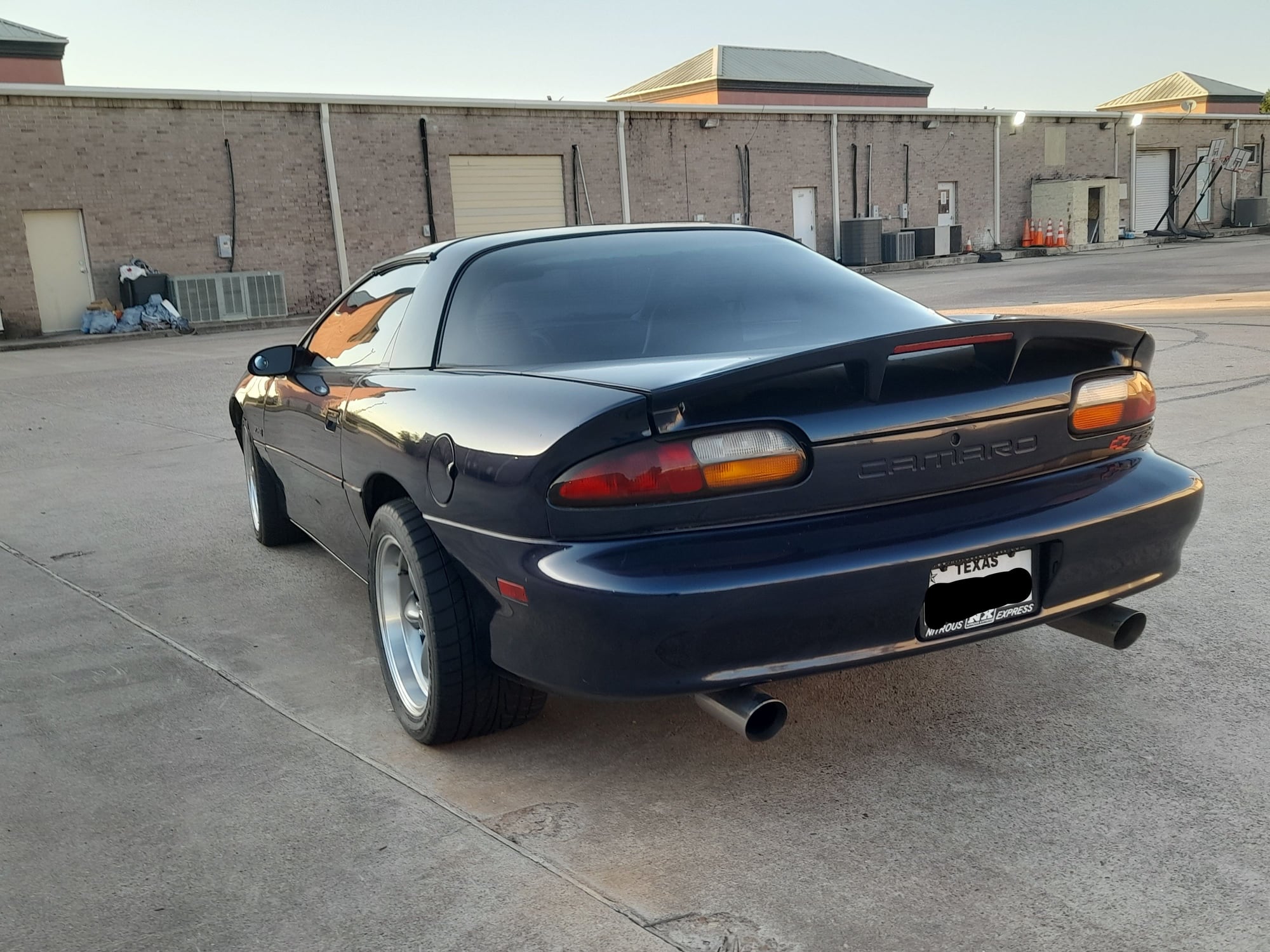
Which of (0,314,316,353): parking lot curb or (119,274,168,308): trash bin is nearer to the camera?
(0,314,316,353): parking lot curb

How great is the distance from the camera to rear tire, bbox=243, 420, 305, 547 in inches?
199

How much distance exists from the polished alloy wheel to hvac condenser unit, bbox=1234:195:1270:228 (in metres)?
46.2

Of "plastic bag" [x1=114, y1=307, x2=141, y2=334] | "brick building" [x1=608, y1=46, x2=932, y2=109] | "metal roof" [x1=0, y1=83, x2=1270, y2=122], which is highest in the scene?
"brick building" [x1=608, y1=46, x2=932, y2=109]

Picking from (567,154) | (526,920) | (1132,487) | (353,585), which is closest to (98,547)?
(353,585)

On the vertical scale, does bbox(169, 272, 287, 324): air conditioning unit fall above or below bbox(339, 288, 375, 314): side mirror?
below

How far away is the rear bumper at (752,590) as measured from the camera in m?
2.38

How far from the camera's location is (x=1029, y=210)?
1527 inches

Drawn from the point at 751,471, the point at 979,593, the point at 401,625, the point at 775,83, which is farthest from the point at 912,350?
the point at 775,83

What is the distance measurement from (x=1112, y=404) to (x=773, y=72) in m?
53.4

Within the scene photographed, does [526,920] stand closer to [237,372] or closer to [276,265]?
[237,372]

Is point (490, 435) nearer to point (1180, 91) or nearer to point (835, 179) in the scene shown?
point (835, 179)

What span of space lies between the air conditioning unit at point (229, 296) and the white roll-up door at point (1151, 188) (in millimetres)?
32078

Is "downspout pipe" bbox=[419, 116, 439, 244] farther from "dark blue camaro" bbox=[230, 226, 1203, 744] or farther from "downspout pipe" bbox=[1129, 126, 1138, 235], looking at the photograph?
"downspout pipe" bbox=[1129, 126, 1138, 235]

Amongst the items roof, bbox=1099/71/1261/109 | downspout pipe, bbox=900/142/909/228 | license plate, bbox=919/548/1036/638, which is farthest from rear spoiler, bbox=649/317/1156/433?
roof, bbox=1099/71/1261/109
